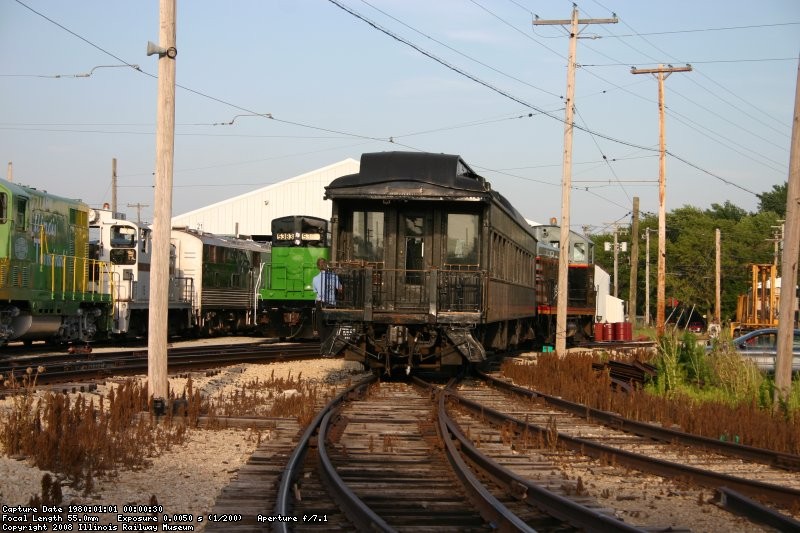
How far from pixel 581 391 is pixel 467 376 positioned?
4140 millimetres

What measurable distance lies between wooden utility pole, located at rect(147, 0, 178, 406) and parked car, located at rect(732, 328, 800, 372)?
10.6 meters

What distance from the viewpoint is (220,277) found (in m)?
33.0

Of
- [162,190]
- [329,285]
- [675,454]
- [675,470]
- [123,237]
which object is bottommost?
[675,454]

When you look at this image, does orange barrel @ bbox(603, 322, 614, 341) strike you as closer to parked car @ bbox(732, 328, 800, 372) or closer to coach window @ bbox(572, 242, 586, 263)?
coach window @ bbox(572, 242, 586, 263)

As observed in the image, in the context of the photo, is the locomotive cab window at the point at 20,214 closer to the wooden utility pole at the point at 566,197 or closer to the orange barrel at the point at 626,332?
the wooden utility pole at the point at 566,197

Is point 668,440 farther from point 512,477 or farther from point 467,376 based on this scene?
point 467,376

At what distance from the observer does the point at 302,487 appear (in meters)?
7.40

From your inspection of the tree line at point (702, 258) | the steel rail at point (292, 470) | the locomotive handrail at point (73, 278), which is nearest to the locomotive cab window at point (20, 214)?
the locomotive handrail at point (73, 278)

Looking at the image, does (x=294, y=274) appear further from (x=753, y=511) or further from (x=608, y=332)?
(x=753, y=511)

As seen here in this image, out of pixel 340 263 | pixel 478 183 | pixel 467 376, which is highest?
pixel 478 183

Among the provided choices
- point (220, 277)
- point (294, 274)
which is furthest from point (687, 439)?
point (220, 277)

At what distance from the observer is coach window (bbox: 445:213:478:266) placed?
15695 mm

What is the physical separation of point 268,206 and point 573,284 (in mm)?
25553

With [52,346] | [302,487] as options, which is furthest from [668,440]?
[52,346]
